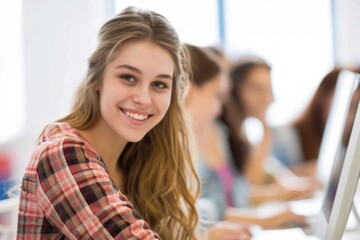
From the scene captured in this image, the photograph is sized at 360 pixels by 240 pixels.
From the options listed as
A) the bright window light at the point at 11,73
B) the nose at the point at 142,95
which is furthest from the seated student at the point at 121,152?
the bright window light at the point at 11,73

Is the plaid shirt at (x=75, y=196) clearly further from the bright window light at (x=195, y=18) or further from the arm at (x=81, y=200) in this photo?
the bright window light at (x=195, y=18)

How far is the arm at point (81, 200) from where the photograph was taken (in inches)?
35.8

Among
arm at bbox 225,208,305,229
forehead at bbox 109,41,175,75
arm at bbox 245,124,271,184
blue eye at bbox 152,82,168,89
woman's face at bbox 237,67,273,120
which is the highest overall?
forehead at bbox 109,41,175,75

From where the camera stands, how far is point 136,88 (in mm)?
1086

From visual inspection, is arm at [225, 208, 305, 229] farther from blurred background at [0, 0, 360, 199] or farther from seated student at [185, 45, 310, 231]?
blurred background at [0, 0, 360, 199]

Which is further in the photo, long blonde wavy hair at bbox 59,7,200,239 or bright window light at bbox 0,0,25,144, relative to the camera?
bright window light at bbox 0,0,25,144

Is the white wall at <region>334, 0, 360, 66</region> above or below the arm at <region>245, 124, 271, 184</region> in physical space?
above

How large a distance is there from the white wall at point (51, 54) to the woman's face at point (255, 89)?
3.73 ft

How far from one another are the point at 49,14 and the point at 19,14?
0.21 meters

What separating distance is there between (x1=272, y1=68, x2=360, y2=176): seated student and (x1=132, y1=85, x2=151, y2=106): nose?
1.89 meters

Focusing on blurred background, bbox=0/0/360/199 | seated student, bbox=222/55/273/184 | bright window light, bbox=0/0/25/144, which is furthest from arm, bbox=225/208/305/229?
bright window light, bbox=0/0/25/144

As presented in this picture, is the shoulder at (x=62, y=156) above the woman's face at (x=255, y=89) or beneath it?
above

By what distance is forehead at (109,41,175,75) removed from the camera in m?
1.07

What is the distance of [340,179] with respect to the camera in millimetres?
994
